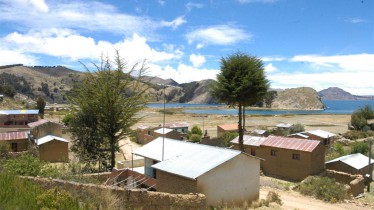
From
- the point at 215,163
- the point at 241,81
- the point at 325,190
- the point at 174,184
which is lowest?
the point at 325,190

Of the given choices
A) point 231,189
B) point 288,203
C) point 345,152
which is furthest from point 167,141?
point 345,152

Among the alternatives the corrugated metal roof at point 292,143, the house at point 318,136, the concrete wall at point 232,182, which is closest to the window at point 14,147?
the corrugated metal roof at point 292,143

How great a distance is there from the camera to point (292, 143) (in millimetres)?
31250

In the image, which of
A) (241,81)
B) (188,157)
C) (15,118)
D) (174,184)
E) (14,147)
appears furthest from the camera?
(15,118)

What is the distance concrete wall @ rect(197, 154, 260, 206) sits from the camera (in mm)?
17266

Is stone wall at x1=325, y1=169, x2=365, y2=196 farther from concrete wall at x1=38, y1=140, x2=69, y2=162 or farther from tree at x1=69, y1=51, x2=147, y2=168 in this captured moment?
concrete wall at x1=38, y1=140, x2=69, y2=162

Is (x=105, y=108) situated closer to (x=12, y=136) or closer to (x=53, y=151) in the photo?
(x=53, y=151)

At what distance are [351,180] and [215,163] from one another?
53.2 ft

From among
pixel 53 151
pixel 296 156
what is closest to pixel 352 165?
pixel 296 156

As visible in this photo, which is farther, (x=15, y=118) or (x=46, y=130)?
(x=15, y=118)

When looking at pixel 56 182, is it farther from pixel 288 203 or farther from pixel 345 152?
pixel 345 152

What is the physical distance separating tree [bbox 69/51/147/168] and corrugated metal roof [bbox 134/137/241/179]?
4.78m

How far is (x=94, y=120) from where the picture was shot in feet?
90.0

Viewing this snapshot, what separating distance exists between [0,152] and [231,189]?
2446 centimetres
